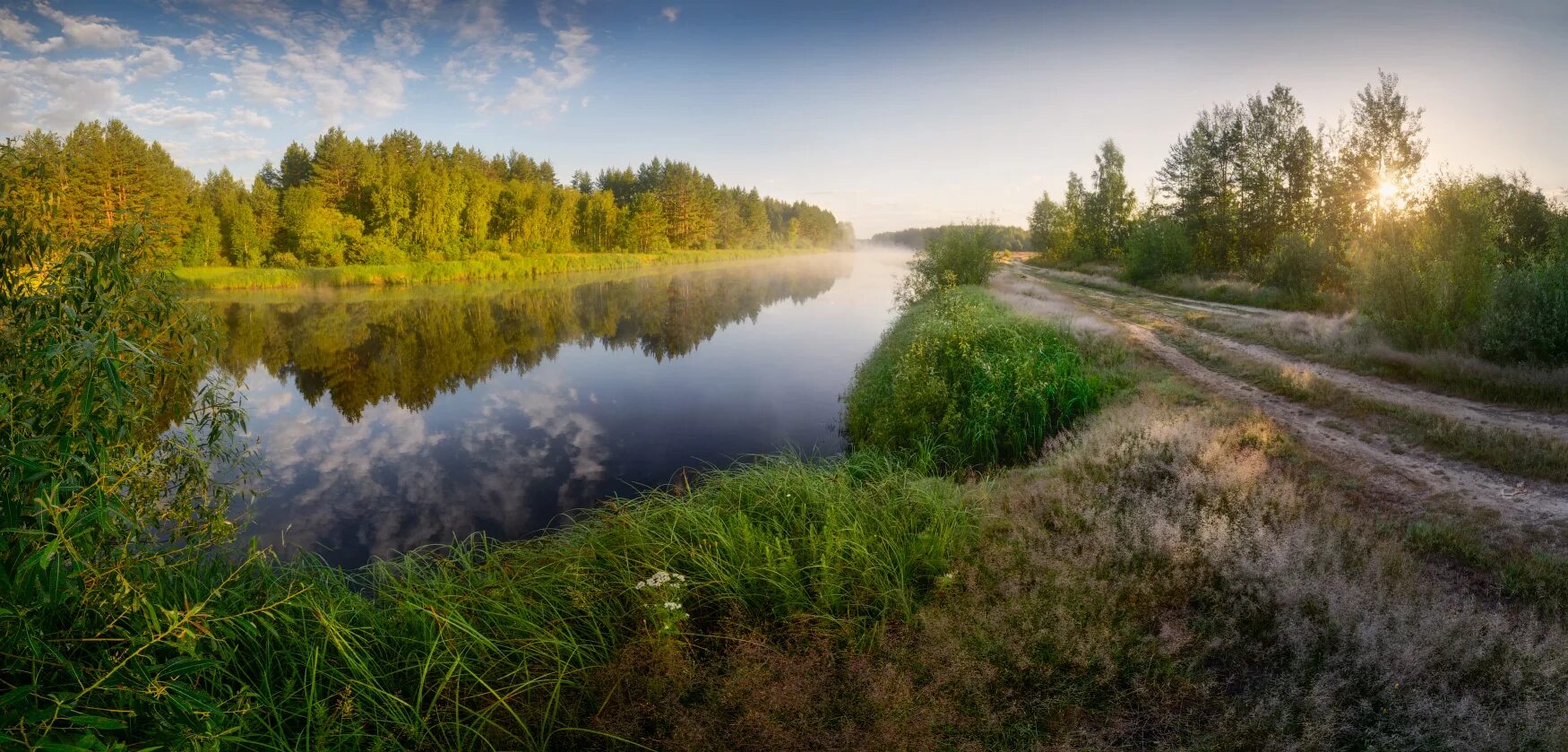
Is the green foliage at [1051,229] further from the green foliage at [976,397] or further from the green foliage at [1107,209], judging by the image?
the green foliage at [976,397]

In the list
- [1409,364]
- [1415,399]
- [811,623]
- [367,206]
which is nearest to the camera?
[811,623]

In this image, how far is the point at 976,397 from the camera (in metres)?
10.8

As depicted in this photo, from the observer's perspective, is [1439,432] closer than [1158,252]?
Yes

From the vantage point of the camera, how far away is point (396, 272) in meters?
45.7

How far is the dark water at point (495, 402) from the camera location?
33.7ft

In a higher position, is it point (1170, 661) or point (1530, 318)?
point (1530, 318)

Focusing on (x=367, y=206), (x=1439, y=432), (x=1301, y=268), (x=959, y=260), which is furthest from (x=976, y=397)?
(x=367, y=206)

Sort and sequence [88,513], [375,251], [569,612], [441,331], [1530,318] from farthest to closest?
[375,251] → [441,331] → [1530,318] → [569,612] → [88,513]

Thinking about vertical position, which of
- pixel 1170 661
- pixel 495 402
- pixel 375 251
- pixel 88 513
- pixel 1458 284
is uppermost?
pixel 375 251

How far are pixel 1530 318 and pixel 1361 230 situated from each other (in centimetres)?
1926

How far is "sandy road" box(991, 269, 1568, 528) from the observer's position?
624 centimetres

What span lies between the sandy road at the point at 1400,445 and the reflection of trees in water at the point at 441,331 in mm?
17278

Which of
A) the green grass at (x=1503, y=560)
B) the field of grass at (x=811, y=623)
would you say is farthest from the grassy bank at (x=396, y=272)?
the green grass at (x=1503, y=560)

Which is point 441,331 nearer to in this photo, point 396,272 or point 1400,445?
point 396,272
